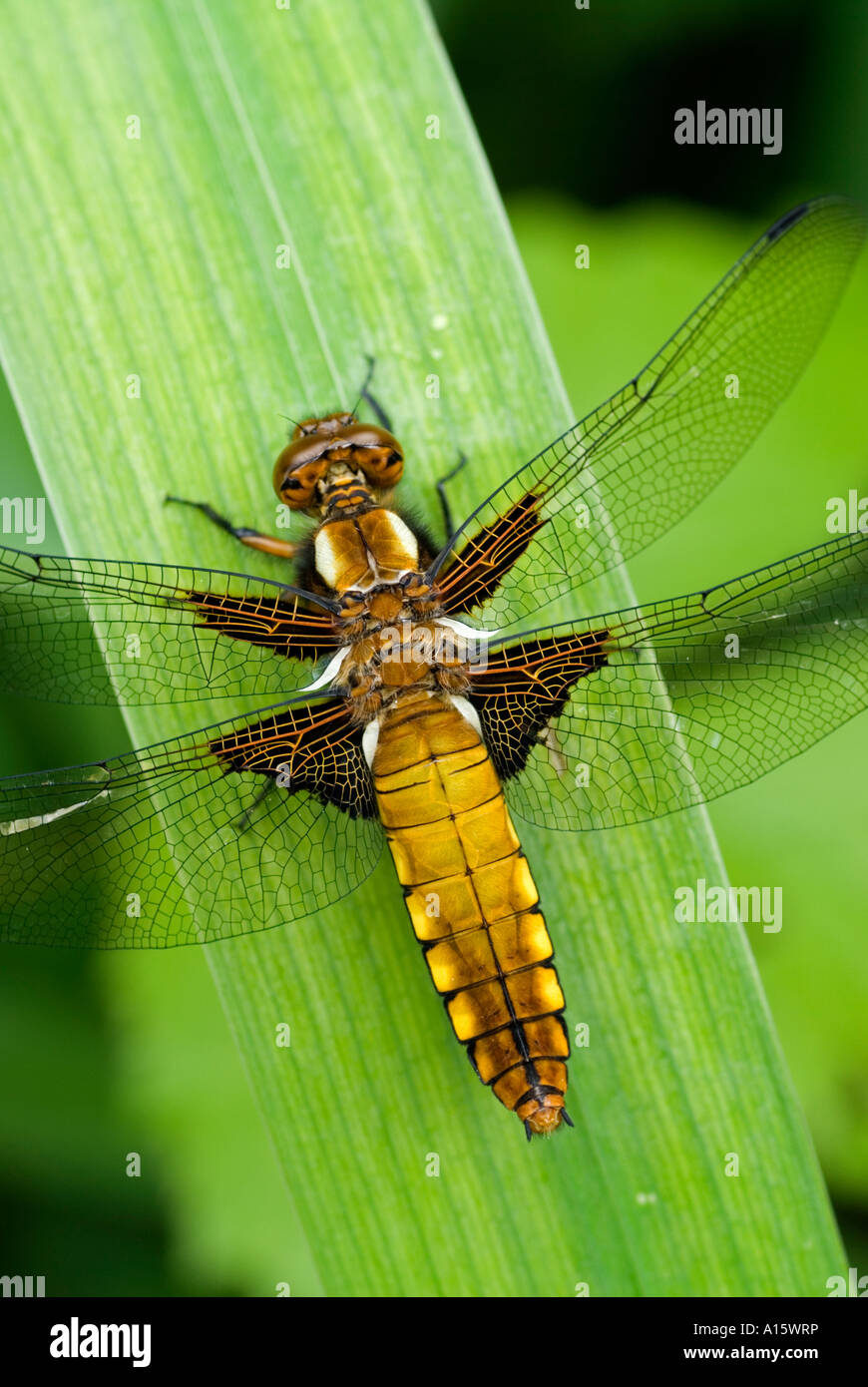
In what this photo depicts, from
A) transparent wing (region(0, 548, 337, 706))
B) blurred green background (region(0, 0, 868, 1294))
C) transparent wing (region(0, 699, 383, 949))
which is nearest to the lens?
transparent wing (region(0, 699, 383, 949))

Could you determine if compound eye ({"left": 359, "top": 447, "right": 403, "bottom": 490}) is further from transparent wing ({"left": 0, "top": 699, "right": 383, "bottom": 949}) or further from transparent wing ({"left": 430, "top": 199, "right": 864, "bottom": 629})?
transparent wing ({"left": 0, "top": 699, "right": 383, "bottom": 949})

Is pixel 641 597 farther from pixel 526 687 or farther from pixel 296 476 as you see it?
pixel 296 476

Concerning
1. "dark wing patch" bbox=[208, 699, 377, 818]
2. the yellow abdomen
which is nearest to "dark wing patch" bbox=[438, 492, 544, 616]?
the yellow abdomen

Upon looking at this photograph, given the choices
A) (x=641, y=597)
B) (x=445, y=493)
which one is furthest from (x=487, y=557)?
(x=641, y=597)

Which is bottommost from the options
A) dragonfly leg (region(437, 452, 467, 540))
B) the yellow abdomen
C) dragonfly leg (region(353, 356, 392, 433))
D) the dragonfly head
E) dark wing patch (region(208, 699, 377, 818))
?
the yellow abdomen
